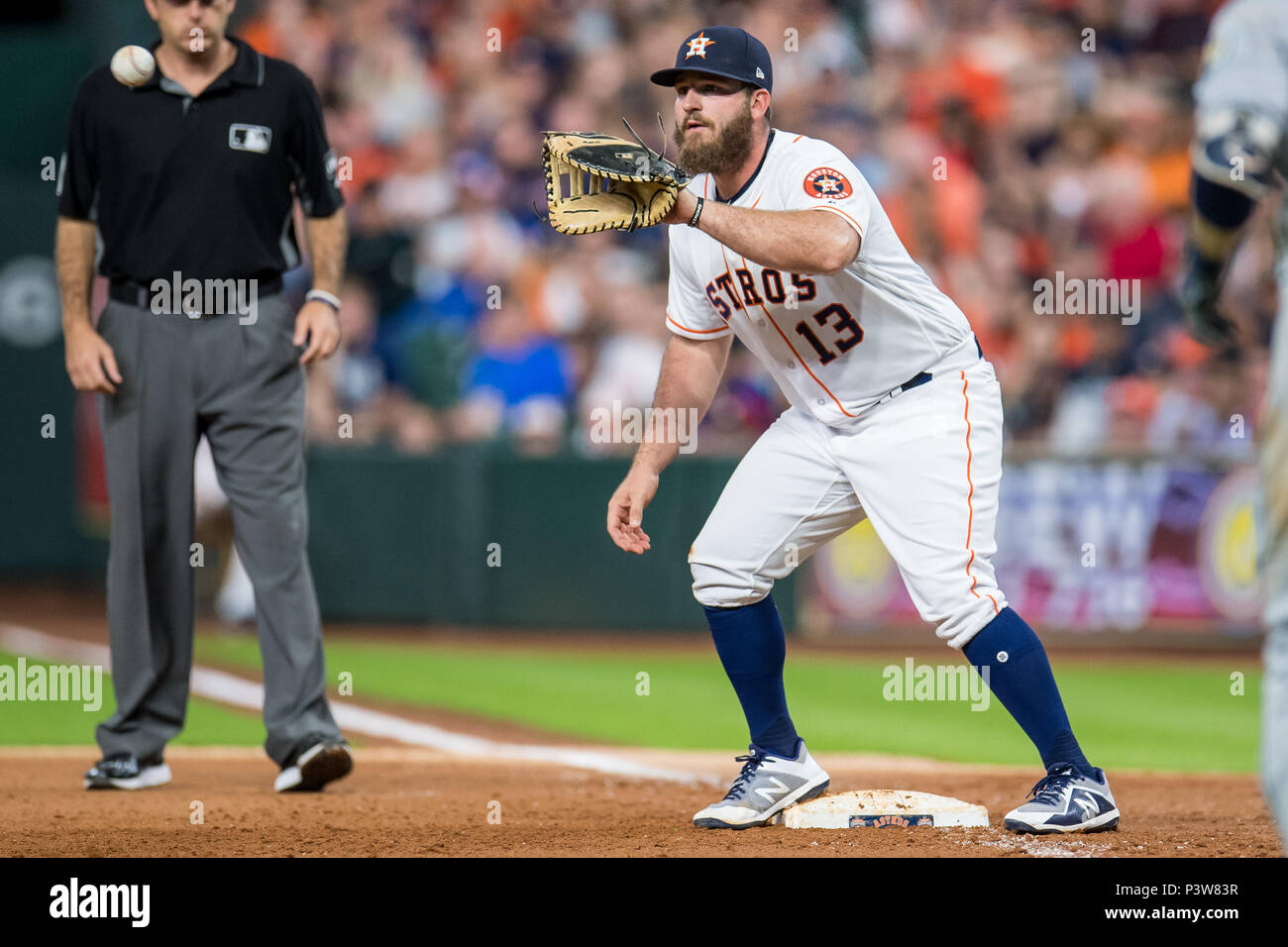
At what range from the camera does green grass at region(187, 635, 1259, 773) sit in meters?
6.98

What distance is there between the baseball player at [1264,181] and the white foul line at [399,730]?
10.2 ft

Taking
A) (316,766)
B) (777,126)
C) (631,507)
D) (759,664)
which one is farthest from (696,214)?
(777,126)

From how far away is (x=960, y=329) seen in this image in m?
4.55

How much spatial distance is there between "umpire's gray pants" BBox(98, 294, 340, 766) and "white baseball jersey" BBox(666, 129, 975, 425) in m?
1.51

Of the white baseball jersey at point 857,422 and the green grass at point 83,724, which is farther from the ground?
the white baseball jersey at point 857,422

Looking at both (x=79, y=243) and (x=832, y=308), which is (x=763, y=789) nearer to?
(x=832, y=308)

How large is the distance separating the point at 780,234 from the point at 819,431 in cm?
82

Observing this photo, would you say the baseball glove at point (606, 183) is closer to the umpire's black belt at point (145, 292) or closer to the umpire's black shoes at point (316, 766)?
the umpire's black belt at point (145, 292)

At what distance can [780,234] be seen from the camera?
156 inches

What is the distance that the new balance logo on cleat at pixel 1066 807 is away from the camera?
4.20m

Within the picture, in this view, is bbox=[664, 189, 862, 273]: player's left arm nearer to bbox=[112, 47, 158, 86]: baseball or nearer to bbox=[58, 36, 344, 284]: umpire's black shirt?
bbox=[58, 36, 344, 284]: umpire's black shirt

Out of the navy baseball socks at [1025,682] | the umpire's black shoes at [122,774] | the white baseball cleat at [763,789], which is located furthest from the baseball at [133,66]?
the navy baseball socks at [1025,682]

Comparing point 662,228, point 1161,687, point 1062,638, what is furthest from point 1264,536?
point 662,228
